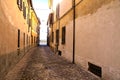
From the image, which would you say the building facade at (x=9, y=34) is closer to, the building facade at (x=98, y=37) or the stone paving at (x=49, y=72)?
the stone paving at (x=49, y=72)

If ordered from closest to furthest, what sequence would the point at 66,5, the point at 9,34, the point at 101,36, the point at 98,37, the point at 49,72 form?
the point at 101,36
the point at 98,37
the point at 9,34
the point at 49,72
the point at 66,5

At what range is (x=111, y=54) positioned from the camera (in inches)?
267

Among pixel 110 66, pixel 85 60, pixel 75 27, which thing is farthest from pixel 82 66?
pixel 110 66

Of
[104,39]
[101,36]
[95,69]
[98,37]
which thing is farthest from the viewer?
[95,69]

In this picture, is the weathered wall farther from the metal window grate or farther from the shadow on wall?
the metal window grate

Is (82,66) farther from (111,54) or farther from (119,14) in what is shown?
(119,14)

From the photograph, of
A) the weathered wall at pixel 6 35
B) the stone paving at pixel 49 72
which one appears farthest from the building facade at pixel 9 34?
the stone paving at pixel 49 72

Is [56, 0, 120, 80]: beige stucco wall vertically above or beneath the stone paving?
above

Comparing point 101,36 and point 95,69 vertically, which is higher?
point 101,36

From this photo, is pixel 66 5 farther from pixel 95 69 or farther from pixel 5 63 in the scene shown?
pixel 5 63

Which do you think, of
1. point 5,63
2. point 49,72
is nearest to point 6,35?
point 5,63

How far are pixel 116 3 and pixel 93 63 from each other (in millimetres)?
2958

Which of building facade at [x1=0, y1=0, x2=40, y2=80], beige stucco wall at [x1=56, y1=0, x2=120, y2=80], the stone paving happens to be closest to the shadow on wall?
building facade at [x1=0, y1=0, x2=40, y2=80]

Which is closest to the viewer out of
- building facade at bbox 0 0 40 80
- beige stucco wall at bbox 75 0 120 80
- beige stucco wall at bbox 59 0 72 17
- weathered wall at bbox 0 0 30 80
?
beige stucco wall at bbox 75 0 120 80
